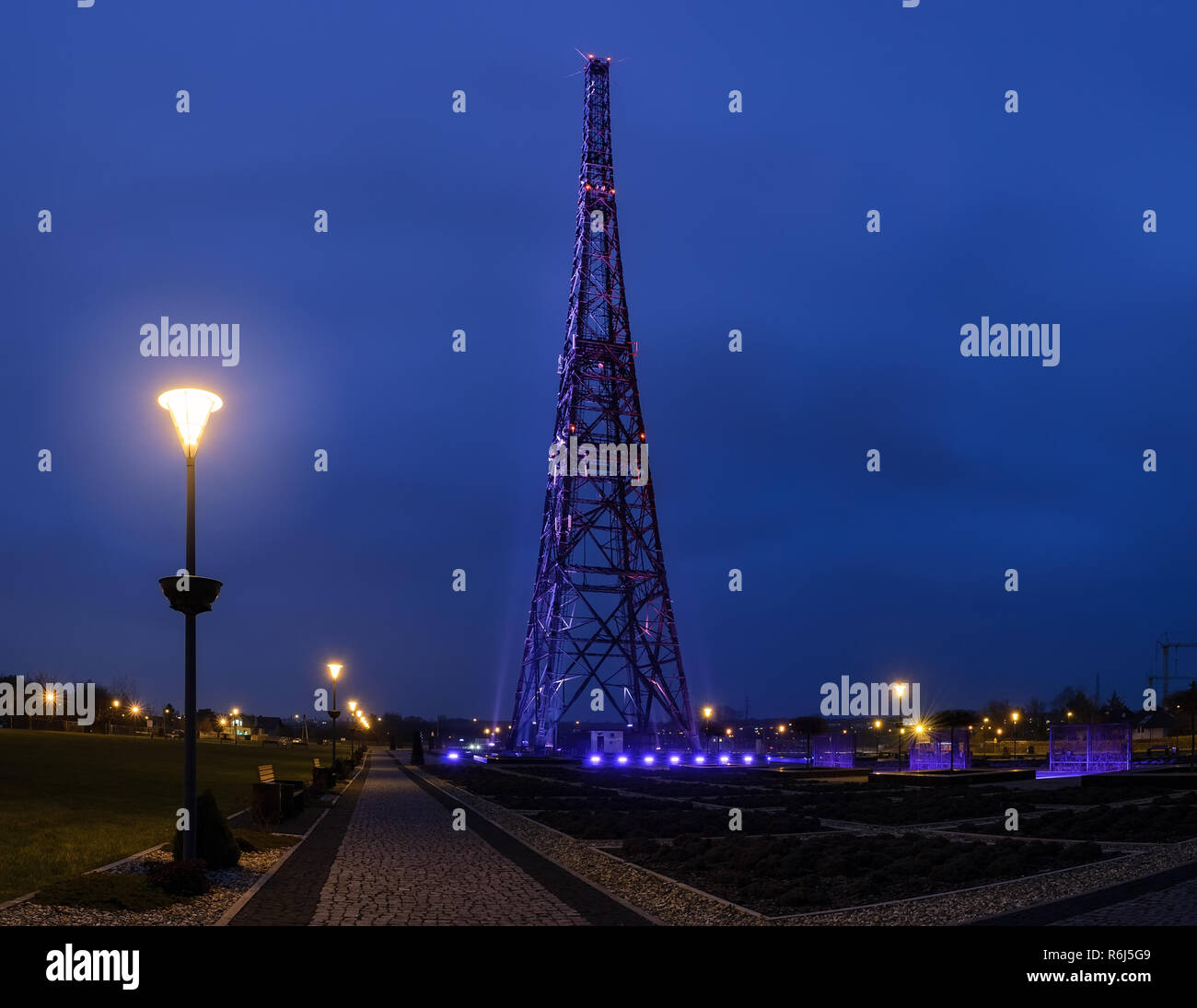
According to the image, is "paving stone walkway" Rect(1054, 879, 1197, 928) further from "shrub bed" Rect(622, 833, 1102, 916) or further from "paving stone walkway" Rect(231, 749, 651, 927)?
"paving stone walkway" Rect(231, 749, 651, 927)

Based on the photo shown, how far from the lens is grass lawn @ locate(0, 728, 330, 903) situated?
14.3 m

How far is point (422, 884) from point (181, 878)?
274 centimetres

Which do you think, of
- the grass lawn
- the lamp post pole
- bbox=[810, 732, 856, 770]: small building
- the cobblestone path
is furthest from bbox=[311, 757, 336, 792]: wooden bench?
bbox=[810, 732, 856, 770]: small building

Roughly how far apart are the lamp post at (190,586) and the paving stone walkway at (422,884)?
4.42 feet

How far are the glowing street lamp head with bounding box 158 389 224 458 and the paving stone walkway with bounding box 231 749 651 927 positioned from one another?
494 centimetres

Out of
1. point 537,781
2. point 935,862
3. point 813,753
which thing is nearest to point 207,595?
point 935,862

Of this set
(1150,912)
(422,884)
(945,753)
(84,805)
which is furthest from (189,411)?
(945,753)

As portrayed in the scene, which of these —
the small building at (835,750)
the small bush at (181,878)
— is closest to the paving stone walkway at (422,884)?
the small bush at (181,878)

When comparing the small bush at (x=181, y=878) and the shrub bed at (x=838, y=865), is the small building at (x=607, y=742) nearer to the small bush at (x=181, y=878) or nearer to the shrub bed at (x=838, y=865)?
the shrub bed at (x=838, y=865)

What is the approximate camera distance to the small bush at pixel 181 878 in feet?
37.4

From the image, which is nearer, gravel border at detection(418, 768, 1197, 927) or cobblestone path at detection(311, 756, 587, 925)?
gravel border at detection(418, 768, 1197, 927)

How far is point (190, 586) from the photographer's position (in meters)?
11.5
